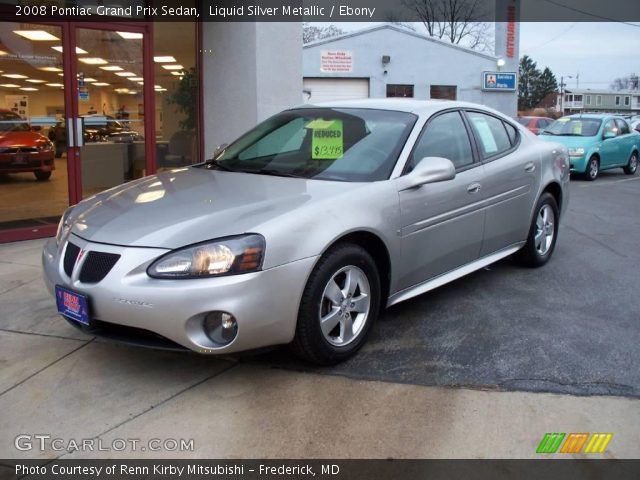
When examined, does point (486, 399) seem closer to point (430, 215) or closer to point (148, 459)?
point (430, 215)

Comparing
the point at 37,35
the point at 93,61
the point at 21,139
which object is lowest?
the point at 21,139

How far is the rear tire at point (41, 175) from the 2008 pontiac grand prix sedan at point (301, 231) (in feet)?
10.7

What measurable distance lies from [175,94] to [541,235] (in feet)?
16.2

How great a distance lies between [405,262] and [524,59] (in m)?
81.8

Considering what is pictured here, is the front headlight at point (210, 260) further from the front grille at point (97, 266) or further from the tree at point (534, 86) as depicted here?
the tree at point (534, 86)

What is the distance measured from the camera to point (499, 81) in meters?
28.9

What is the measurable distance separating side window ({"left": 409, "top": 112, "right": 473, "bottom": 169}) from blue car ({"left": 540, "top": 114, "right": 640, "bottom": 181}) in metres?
10.3

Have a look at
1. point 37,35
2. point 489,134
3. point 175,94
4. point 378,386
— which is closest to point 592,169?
point 175,94

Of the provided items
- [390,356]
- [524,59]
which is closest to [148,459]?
[390,356]

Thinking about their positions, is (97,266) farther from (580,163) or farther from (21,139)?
(580,163)

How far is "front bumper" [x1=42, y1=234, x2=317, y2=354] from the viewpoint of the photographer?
319 cm

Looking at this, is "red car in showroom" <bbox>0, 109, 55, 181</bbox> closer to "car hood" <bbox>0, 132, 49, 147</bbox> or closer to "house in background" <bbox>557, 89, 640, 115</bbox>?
"car hood" <bbox>0, 132, 49, 147</bbox>

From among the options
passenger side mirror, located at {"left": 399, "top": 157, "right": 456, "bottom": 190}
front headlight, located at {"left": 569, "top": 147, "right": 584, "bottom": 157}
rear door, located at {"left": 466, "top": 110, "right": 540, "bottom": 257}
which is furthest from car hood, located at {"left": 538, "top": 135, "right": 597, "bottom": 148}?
passenger side mirror, located at {"left": 399, "top": 157, "right": 456, "bottom": 190}

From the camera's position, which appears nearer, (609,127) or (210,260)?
(210,260)
